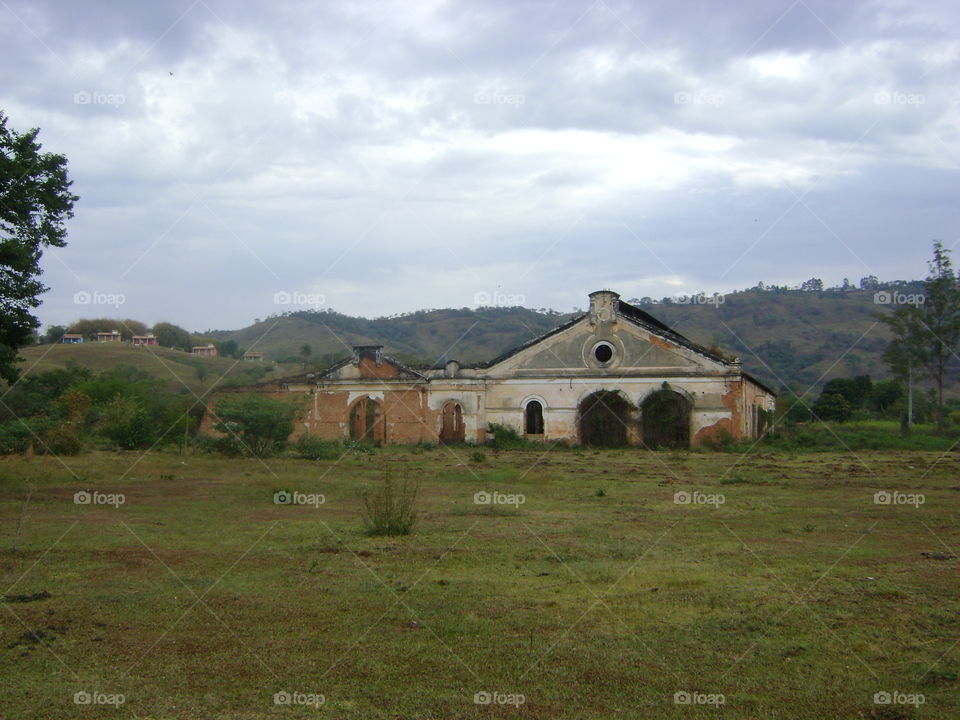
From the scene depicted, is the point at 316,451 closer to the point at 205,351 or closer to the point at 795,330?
the point at 205,351

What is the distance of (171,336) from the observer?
91.4m

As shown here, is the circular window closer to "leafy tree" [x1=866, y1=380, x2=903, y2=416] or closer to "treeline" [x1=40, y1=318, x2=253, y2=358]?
"leafy tree" [x1=866, y1=380, x2=903, y2=416]

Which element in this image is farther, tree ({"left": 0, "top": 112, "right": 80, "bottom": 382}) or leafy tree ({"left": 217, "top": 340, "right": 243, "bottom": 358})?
leafy tree ({"left": 217, "top": 340, "right": 243, "bottom": 358})

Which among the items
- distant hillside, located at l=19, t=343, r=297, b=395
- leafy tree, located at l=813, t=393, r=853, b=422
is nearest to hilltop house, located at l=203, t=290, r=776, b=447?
leafy tree, located at l=813, t=393, r=853, b=422

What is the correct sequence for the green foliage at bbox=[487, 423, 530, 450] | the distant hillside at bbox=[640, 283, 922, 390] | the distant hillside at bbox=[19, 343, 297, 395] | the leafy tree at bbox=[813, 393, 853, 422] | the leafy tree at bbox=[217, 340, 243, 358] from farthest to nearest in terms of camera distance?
the leafy tree at bbox=[217, 340, 243, 358], the distant hillside at bbox=[640, 283, 922, 390], the distant hillside at bbox=[19, 343, 297, 395], the leafy tree at bbox=[813, 393, 853, 422], the green foliage at bbox=[487, 423, 530, 450]

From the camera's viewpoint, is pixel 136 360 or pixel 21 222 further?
pixel 136 360

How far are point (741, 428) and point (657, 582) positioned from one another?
26.2 meters

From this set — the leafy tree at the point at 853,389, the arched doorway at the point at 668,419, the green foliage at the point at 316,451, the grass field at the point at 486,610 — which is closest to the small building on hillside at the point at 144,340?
the green foliage at the point at 316,451

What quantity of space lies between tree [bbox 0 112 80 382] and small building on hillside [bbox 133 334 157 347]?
66064mm

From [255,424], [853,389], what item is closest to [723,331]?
Result: [853,389]

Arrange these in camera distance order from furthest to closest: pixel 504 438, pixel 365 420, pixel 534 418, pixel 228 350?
pixel 228 350
pixel 365 420
pixel 534 418
pixel 504 438

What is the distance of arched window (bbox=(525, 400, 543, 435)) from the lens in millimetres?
36312

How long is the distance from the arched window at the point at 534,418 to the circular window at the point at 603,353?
323 centimetres

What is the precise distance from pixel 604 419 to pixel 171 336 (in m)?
68.4
